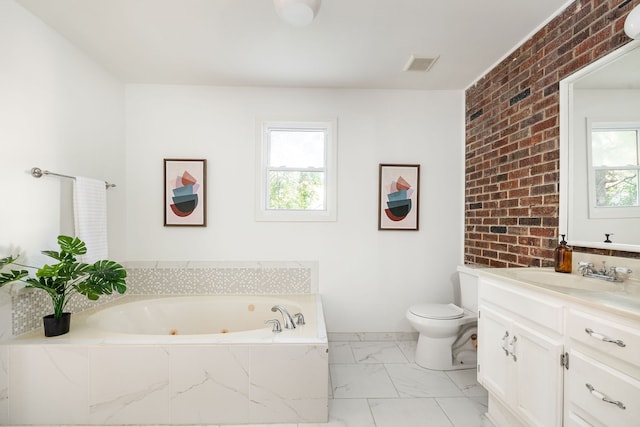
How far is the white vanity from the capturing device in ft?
3.62

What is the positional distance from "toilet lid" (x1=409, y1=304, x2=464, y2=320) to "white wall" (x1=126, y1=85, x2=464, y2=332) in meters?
0.40

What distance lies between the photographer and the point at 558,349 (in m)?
1.35

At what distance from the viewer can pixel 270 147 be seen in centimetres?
303

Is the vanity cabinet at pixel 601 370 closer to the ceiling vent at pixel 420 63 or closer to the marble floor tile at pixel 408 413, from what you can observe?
the marble floor tile at pixel 408 413

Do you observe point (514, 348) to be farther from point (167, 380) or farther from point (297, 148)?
point (297, 148)

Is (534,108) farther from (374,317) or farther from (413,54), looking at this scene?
(374,317)

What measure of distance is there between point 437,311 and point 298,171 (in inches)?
66.4

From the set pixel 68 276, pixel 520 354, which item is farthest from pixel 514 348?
pixel 68 276

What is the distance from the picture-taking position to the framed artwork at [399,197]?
298 cm

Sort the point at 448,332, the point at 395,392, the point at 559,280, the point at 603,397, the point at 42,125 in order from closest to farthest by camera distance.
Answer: the point at 603,397, the point at 559,280, the point at 42,125, the point at 395,392, the point at 448,332

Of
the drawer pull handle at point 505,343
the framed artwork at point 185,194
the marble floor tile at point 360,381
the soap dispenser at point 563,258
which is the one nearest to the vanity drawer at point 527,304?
the drawer pull handle at point 505,343

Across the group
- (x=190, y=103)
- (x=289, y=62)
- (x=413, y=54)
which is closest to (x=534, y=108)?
(x=413, y=54)

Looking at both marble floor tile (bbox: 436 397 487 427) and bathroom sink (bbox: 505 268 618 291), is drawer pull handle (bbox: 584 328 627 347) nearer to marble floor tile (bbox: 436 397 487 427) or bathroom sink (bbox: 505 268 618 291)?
bathroom sink (bbox: 505 268 618 291)

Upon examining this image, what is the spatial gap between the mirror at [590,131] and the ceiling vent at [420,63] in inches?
36.2
